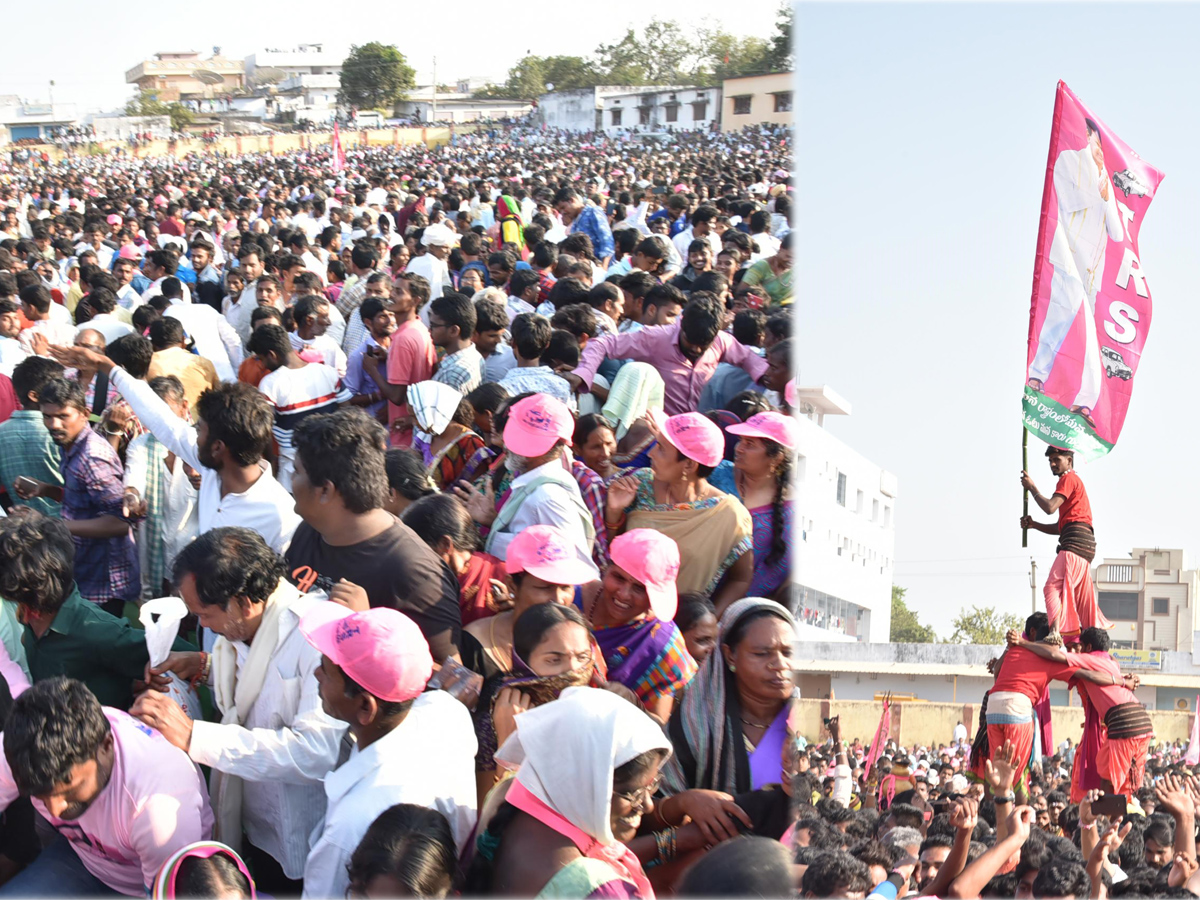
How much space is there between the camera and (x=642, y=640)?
9.44ft

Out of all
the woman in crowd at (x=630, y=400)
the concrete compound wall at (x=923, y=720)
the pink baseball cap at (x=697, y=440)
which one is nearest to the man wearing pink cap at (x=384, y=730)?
the concrete compound wall at (x=923, y=720)

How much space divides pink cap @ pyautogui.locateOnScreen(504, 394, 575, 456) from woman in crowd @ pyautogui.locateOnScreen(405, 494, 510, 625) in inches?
15.0

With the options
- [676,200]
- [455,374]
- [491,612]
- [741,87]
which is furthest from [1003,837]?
[741,87]

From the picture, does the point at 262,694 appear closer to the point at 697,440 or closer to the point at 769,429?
the point at 697,440

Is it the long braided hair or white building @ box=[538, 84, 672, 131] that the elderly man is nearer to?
the long braided hair

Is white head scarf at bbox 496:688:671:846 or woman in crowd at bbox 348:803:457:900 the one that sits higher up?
white head scarf at bbox 496:688:671:846

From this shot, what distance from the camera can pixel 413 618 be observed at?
9.28 feet

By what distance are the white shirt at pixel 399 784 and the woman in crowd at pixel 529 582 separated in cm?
51

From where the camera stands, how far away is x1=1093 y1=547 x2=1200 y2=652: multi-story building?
5.19 metres

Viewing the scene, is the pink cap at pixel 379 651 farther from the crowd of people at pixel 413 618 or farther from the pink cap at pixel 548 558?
the pink cap at pixel 548 558

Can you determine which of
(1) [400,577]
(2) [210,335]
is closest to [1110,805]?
(1) [400,577]

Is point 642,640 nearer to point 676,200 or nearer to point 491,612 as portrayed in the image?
point 491,612

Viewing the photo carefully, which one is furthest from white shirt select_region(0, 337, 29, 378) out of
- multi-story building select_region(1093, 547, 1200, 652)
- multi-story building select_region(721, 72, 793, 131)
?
multi-story building select_region(721, 72, 793, 131)

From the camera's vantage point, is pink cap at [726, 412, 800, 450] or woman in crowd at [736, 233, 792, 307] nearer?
pink cap at [726, 412, 800, 450]
